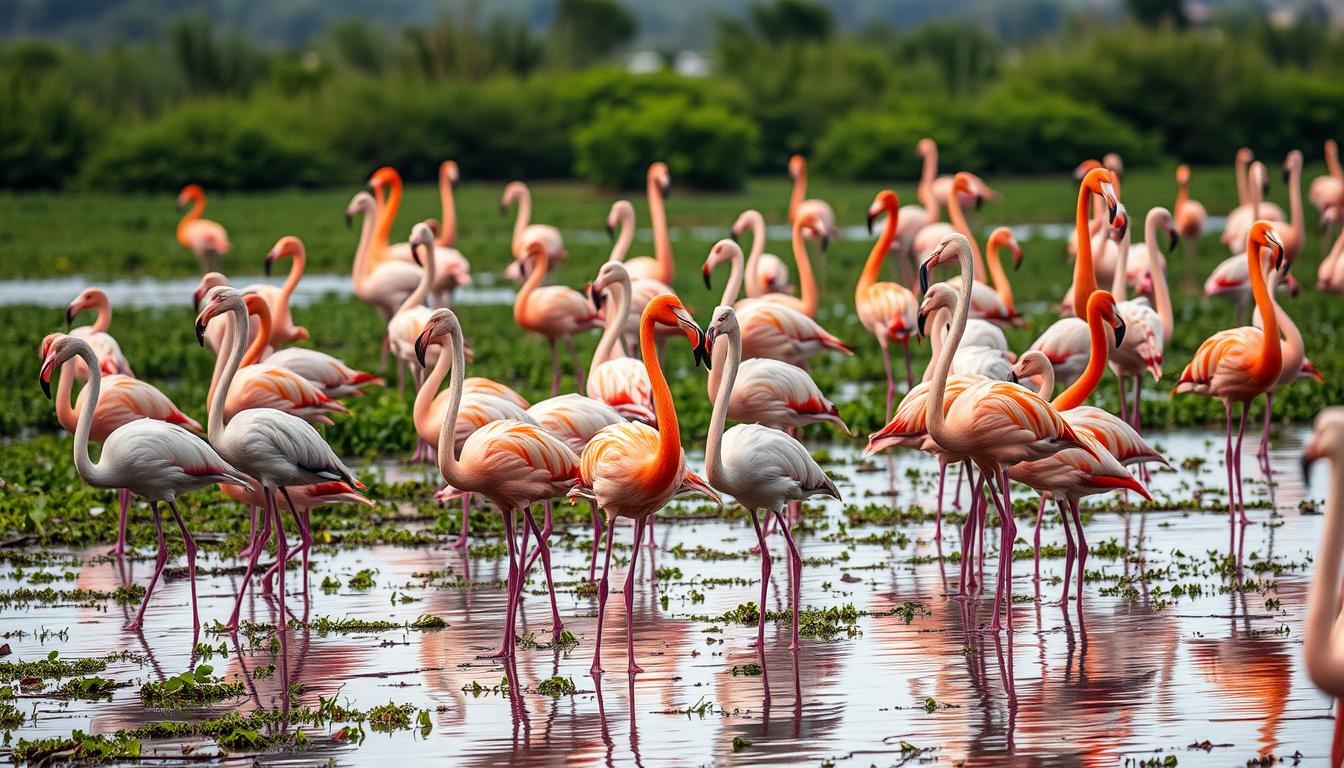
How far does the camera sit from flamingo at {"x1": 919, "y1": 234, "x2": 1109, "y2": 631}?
7.48 meters

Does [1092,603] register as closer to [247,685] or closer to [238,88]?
[247,685]

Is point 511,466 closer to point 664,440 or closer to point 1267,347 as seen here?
point 664,440

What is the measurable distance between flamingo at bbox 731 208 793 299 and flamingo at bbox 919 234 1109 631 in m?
5.15

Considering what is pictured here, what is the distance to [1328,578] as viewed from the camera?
475 centimetres

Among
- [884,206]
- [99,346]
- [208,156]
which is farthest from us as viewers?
[208,156]

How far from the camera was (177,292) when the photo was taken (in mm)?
→ 22797

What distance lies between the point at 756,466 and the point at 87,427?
325cm

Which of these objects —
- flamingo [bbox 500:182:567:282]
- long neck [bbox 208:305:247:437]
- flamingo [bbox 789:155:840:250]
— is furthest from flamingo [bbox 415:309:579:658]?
flamingo [bbox 500:182:567:282]

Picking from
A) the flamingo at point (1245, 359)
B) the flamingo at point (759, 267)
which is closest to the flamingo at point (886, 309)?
the flamingo at point (759, 267)

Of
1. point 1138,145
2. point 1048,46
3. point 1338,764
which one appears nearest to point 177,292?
point 1338,764

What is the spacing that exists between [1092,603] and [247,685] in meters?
3.81

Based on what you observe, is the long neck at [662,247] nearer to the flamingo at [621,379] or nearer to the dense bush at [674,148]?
the flamingo at [621,379]

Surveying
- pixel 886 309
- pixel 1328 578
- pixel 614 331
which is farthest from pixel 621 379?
pixel 1328 578

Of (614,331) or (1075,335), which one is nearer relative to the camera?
(614,331)
